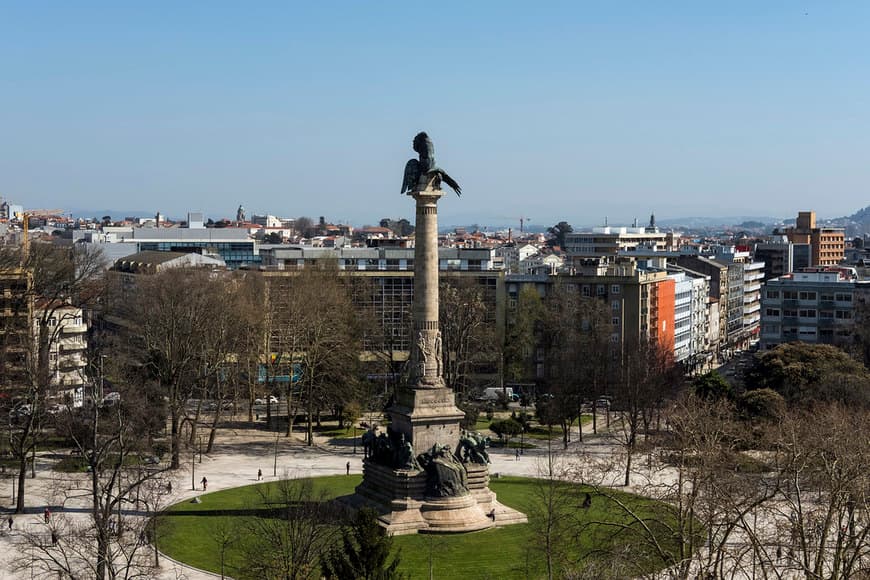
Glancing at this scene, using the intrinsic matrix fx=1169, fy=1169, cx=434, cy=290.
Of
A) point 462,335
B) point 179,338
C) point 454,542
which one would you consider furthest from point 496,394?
point 454,542

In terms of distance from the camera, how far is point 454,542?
4525 cm

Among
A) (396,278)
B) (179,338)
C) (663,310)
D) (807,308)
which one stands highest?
(396,278)

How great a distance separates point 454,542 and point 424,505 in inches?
114

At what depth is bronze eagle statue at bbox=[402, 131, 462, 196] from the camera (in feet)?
166

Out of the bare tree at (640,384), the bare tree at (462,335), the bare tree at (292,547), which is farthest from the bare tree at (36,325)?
the bare tree at (640,384)

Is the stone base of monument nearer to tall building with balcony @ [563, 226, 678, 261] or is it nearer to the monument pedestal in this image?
the monument pedestal

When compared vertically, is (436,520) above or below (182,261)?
below

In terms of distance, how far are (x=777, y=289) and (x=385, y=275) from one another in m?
34.5

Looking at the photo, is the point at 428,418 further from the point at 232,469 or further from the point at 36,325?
the point at 36,325

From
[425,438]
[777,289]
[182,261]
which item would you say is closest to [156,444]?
[425,438]

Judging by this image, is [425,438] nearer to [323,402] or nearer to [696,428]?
[696,428]

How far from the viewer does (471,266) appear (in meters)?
98.4

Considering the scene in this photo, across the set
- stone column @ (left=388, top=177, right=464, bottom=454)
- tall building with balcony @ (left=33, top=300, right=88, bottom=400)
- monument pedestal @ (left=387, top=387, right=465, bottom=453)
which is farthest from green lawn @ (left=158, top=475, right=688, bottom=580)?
tall building with balcony @ (left=33, top=300, right=88, bottom=400)

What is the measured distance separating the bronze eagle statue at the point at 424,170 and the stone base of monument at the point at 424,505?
12.2 m
